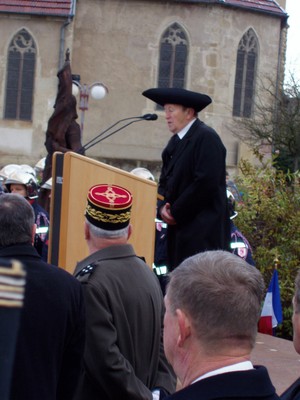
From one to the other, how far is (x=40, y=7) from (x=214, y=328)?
1437 inches

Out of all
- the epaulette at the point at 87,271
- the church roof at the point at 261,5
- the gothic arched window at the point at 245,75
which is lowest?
the epaulette at the point at 87,271

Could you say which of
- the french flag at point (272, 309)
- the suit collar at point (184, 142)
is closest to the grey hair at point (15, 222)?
the suit collar at point (184, 142)

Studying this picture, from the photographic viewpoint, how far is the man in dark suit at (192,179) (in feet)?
19.6

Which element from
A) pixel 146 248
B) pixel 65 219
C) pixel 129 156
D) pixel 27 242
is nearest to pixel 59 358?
pixel 27 242

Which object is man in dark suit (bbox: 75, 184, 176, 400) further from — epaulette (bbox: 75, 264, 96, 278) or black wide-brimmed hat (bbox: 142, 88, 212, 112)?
black wide-brimmed hat (bbox: 142, 88, 212, 112)

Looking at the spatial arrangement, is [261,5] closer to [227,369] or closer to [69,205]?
[69,205]

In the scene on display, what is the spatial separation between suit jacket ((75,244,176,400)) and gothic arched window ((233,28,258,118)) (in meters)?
35.3

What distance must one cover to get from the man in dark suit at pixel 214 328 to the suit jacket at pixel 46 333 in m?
0.92

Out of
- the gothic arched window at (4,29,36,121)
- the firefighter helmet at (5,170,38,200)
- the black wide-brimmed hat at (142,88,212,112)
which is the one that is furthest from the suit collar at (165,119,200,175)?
the gothic arched window at (4,29,36,121)

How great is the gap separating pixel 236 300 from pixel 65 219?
9.61 ft

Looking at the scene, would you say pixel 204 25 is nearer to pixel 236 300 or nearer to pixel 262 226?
pixel 262 226

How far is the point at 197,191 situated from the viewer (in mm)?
5941

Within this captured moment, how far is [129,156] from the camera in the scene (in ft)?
125

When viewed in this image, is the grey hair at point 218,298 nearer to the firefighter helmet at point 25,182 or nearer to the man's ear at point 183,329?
the man's ear at point 183,329
